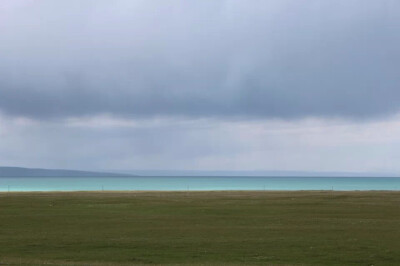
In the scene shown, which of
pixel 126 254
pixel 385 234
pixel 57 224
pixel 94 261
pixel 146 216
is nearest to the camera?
pixel 94 261

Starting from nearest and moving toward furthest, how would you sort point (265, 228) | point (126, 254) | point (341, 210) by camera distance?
point (126, 254) → point (265, 228) → point (341, 210)

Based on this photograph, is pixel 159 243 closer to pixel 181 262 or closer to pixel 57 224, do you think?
pixel 181 262

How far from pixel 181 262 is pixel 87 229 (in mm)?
16079

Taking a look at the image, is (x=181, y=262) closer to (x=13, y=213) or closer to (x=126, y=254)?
(x=126, y=254)

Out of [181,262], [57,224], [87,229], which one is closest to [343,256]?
[181,262]

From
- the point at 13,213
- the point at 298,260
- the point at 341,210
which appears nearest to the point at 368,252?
the point at 298,260

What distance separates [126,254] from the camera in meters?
28.6

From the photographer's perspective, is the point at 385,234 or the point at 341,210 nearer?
the point at 385,234

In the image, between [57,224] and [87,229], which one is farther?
[57,224]

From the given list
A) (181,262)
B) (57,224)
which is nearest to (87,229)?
(57,224)

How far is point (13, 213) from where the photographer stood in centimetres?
5494

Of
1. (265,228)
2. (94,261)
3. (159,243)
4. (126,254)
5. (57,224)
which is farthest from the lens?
(57,224)

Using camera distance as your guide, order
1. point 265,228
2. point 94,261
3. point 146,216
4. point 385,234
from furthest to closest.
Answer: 1. point 146,216
2. point 265,228
3. point 385,234
4. point 94,261

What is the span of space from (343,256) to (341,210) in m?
32.6
